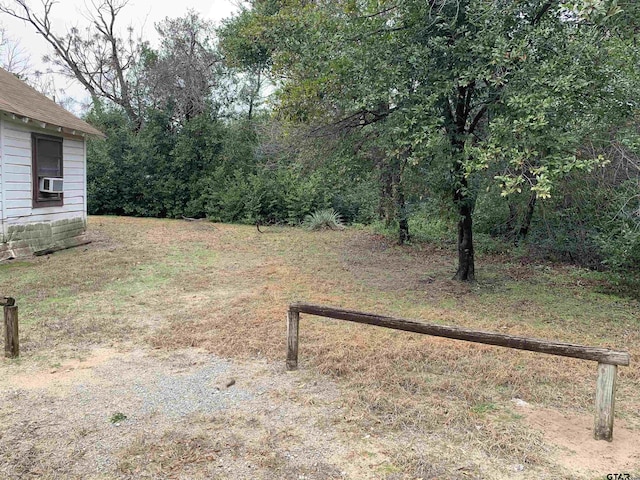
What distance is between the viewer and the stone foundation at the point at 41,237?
28.1 ft

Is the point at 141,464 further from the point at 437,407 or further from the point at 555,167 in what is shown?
the point at 555,167

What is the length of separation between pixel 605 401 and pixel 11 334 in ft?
15.3

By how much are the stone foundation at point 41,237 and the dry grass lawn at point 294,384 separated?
75 centimetres

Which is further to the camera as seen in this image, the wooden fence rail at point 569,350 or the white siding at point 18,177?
the white siding at point 18,177

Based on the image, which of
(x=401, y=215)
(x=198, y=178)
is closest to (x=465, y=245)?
(x=401, y=215)

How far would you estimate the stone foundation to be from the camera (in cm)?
855

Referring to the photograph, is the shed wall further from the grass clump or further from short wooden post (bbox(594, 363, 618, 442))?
short wooden post (bbox(594, 363, 618, 442))

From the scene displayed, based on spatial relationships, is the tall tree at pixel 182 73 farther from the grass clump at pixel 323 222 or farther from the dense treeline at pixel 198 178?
the grass clump at pixel 323 222

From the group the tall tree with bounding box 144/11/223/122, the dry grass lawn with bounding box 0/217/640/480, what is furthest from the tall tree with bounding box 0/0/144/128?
the dry grass lawn with bounding box 0/217/640/480

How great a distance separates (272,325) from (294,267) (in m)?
3.92

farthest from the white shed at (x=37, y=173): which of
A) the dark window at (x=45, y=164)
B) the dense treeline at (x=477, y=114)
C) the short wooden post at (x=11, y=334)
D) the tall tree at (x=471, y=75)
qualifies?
the short wooden post at (x=11, y=334)

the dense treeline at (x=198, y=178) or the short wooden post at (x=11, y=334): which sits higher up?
the dense treeline at (x=198, y=178)

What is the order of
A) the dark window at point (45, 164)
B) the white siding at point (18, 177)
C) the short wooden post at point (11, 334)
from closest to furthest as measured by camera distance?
the short wooden post at point (11, 334) → the white siding at point (18, 177) → the dark window at point (45, 164)

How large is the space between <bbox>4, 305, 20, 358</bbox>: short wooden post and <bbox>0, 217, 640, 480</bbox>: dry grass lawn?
0.09m
